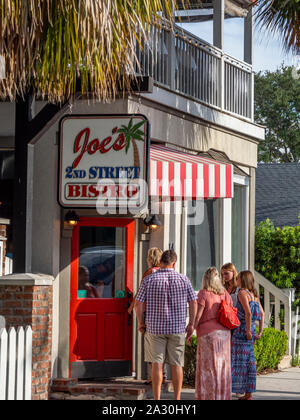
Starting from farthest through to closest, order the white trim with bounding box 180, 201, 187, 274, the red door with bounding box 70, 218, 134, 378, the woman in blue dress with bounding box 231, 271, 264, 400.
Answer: the white trim with bounding box 180, 201, 187, 274
the red door with bounding box 70, 218, 134, 378
the woman in blue dress with bounding box 231, 271, 264, 400

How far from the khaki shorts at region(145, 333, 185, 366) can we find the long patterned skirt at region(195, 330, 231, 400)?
29 centimetres

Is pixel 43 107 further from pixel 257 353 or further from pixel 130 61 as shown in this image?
pixel 257 353

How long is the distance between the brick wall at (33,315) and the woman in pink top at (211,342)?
1.90 metres

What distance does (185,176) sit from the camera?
11484 mm

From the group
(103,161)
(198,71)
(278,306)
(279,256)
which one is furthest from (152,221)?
(279,256)

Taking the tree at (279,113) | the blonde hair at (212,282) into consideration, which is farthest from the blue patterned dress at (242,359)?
the tree at (279,113)

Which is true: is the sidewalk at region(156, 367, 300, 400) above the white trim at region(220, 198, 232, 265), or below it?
below

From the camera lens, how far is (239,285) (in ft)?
37.5

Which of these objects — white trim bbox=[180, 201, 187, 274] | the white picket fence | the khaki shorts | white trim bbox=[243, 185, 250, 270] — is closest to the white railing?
white trim bbox=[243, 185, 250, 270]

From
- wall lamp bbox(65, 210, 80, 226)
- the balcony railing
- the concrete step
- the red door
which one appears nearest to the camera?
the concrete step

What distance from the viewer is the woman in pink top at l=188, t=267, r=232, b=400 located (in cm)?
1012

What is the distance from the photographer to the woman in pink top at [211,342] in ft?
33.2

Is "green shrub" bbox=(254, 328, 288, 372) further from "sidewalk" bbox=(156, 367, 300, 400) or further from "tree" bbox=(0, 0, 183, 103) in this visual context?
"tree" bbox=(0, 0, 183, 103)
